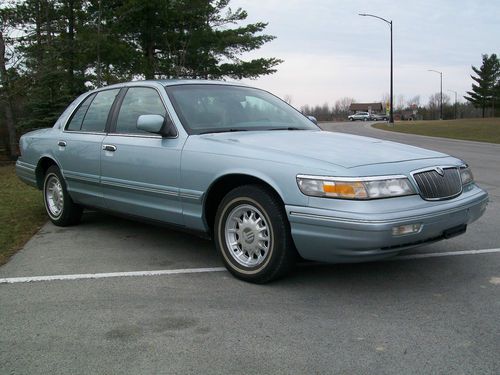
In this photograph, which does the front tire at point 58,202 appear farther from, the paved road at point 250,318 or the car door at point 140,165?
the paved road at point 250,318

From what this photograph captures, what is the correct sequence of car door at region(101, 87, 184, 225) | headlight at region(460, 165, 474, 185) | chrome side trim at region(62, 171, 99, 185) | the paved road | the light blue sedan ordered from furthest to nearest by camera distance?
chrome side trim at region(62, 171, 99, 185) < car door at region(101, 87, 184, 225) < headlight at region(460, 165, 474, 185) < the light blue sedan < the paved road

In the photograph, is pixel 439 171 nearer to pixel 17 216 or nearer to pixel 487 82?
pixel 17 216

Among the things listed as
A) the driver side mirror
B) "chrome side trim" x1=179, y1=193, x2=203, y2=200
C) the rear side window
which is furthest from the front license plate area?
the rear side window

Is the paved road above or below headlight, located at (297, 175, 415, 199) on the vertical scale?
below

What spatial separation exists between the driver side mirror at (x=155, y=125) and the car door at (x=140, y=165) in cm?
7

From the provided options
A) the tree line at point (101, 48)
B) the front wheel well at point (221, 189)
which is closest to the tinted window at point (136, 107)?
the front wheel well at point (221, 189)

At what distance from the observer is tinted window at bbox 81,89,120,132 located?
18.7 ft

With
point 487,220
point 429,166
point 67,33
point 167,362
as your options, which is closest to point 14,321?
point 167,362

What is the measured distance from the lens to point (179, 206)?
4.64 meters

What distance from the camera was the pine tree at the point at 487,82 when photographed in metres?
84.7

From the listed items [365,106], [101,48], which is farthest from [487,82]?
[101,48]

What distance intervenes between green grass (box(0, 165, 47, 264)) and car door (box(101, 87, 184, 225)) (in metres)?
1.13

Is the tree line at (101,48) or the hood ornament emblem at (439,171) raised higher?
the tree line at (101,48)

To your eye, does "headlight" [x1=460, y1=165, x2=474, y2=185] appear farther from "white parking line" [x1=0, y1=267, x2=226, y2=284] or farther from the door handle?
the door handle
